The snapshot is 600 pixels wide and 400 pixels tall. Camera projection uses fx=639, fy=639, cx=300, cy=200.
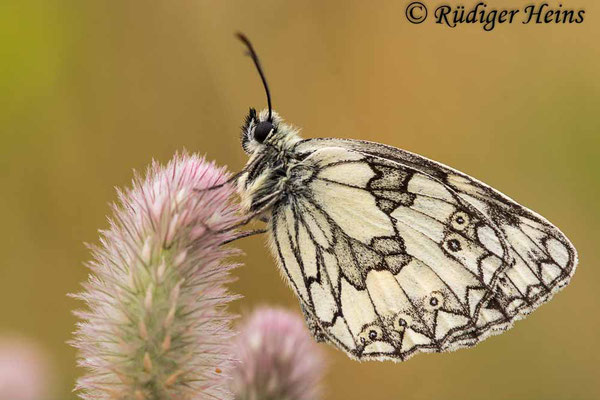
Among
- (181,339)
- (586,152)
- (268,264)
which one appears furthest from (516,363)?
(181,339)

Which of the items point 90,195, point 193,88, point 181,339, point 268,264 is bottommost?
point 181,339

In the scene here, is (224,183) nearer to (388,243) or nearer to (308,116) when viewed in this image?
(388,243)

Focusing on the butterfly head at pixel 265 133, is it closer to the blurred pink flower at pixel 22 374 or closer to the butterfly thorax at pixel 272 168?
the butterfly thorax at pixel 272 168

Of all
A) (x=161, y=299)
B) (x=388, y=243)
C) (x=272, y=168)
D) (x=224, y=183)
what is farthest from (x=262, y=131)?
(x=161, y=299)

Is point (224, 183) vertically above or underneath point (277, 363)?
above

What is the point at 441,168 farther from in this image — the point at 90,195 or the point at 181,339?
the point at 90,195

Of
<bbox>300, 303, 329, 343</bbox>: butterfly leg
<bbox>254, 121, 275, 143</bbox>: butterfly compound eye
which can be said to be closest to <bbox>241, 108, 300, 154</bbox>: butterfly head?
<bbox>254, 121, 275, 143</bbox>: butterfly compound eye

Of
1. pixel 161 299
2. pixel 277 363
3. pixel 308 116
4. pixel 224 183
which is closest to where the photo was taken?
pixel 161 299
